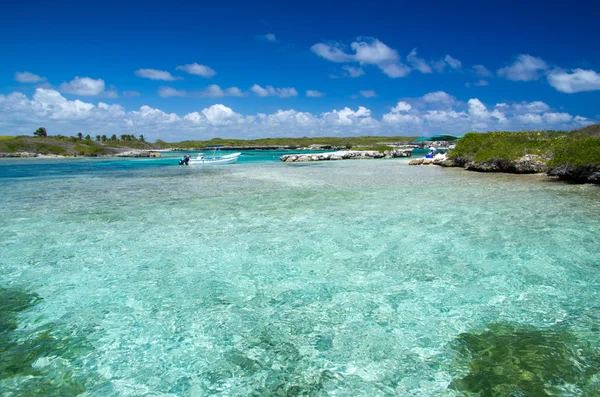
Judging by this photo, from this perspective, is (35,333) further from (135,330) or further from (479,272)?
(479,272)

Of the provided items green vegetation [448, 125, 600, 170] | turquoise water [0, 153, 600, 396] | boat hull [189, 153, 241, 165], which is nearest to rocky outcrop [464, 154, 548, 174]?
green vegetation [448, 125, 600, 170]

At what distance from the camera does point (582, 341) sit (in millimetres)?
4414

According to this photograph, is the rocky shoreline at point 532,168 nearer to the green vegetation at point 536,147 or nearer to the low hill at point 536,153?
the low hill at point 536,153

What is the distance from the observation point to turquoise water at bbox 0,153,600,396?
3912 millimetres

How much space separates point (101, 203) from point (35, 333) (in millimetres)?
12066

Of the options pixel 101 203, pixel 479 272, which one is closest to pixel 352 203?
pixel 479 272

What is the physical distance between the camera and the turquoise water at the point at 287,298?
3.91m

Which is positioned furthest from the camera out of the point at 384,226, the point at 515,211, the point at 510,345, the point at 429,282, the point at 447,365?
the point at 515,211

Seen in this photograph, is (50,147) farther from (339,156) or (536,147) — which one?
(536,147)

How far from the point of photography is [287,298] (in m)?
5.86

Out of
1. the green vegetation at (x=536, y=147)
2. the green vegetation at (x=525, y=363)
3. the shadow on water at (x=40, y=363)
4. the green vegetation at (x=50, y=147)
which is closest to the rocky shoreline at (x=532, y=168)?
the green vegetation at (x=536, y=147)

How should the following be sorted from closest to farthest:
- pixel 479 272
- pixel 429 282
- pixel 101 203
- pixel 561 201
A: pixel 429 282 < pixel 479 272 < pixel 561 201 < pixel 101 203

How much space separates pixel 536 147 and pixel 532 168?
2515 mm

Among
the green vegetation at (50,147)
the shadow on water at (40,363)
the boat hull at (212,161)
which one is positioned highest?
the green vegetation at (50,147)
